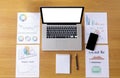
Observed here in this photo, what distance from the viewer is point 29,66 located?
4.87ft

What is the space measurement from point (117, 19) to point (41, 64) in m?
0.63

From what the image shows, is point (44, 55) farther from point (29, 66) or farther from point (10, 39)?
point (10, 39)

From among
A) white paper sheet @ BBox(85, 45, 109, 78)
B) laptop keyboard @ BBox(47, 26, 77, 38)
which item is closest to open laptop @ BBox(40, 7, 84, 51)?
laptop keyboard @ BBox(47, 26, 77, 38)

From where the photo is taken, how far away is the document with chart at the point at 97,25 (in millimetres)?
1521

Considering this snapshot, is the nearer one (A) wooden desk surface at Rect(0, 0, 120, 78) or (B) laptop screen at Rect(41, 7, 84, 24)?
(B) laptop screen at Rect(41, 7, 84, 24)

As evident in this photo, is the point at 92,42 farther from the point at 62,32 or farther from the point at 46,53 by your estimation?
the point at 46,53

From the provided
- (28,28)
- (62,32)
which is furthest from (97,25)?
(28,28)

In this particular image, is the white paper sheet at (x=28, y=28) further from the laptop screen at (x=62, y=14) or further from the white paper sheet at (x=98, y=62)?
the white paper sheet at (x=98, y=62)

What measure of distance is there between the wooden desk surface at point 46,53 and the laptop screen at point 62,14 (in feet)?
0.75

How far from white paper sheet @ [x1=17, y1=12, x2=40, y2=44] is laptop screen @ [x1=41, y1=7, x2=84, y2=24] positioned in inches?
7.3

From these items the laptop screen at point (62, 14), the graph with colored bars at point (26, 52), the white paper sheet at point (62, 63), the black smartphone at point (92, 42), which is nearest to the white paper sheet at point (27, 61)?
the graph with colored bars at point (26, 52)

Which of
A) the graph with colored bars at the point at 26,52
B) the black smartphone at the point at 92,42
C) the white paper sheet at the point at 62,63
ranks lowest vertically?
the white paper sheet at the point at 62,63

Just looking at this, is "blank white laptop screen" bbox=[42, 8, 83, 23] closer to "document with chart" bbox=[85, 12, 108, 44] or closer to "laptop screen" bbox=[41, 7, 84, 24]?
"laptop screen" bbox=[41, 7, 84, 24]

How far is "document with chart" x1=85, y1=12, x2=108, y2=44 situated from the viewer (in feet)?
4.99
